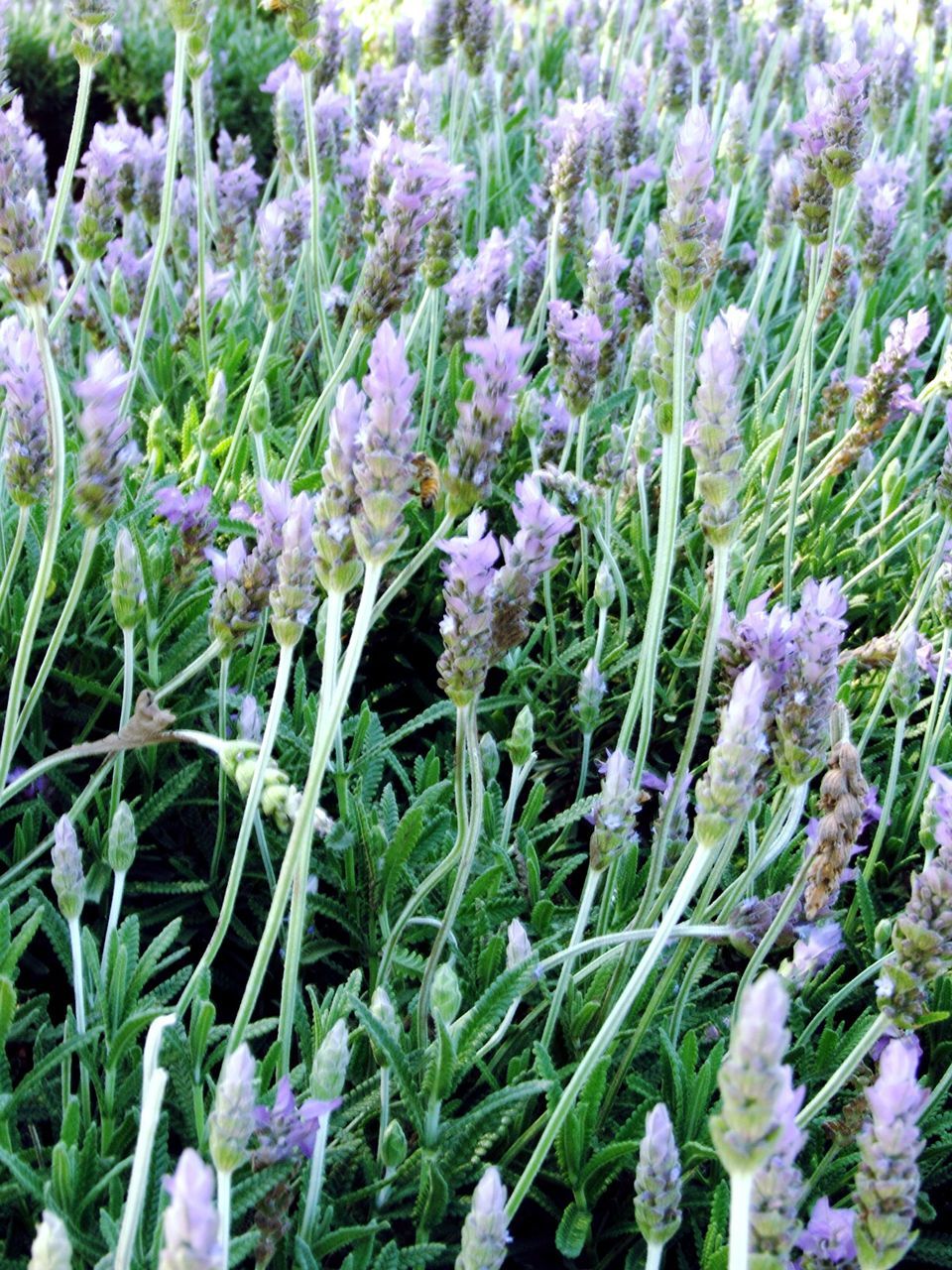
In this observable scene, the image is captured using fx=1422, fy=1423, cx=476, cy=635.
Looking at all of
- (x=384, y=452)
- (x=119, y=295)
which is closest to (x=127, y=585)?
(x=384, y=452)

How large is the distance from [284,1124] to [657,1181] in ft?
1.09

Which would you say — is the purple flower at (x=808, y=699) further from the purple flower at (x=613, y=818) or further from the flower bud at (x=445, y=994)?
the flower bud at (x=445, y=994)

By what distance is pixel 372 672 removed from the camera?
2.53 metres

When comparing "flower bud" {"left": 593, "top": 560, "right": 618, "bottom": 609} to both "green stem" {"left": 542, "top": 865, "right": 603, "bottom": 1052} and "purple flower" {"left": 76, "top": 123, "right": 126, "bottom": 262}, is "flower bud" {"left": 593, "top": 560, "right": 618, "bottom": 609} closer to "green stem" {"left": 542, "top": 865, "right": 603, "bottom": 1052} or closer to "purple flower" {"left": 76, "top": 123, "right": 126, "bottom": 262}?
"green stem" {"left": 542, "top": 865, "right": 603, "bottom": 1052}

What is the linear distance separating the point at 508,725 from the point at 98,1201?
3.74 ft

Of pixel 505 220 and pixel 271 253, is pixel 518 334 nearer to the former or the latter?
pixel 271 253

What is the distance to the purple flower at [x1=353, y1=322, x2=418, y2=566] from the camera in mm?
1093

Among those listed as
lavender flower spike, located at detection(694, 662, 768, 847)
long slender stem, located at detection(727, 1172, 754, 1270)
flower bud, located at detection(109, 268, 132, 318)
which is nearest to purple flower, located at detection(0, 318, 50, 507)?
lavender flower spike, located at detection(694, 662, 768, 847)

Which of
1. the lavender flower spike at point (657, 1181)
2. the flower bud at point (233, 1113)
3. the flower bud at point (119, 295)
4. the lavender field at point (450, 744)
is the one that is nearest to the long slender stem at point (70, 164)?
the lavender field at point (450, 744)

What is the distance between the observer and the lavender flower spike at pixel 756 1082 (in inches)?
31.2

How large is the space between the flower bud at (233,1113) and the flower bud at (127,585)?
703 millimetres

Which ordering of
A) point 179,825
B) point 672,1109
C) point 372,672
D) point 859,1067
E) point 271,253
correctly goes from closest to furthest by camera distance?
point 672,1109, point 859,1067, point 179,825, point 271,253, point 372,672

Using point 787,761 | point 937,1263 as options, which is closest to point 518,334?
point 787,761

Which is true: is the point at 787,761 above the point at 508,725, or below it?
above
